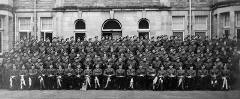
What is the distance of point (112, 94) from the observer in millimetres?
16562

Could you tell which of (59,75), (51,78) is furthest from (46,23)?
(59,75)

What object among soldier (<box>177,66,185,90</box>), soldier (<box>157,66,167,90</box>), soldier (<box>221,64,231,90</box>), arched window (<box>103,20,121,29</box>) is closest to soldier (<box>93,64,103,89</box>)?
soldier (<box>157,66,167,90</box>)

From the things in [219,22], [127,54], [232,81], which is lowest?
[232,81]

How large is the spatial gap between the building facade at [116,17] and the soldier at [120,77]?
728cm

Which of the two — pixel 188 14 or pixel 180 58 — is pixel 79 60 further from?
pixel 188 14

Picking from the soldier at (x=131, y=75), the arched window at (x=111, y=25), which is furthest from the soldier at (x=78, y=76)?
the arched window at (x=111, y=25)

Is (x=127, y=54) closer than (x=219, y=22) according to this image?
Yes

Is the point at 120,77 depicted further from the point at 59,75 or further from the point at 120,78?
the point at 59,75


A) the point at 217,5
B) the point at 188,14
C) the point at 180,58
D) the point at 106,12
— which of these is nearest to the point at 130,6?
the point at 106,12

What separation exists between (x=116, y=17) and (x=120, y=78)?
7.80 meters

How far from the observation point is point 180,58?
18.8 m

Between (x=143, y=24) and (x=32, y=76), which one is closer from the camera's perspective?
(x=32, y=76)

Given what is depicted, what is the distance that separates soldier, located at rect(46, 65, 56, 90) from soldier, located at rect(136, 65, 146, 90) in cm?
400

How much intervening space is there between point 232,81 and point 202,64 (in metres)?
1.57
